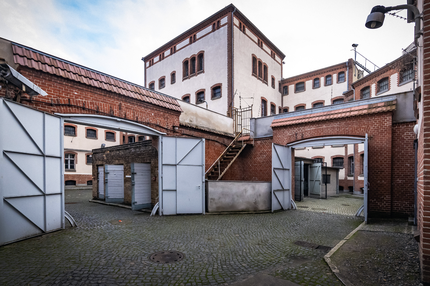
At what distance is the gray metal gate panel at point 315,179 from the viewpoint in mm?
17594

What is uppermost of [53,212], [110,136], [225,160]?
[110,136]

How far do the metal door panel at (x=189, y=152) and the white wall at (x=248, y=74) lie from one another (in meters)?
9.72

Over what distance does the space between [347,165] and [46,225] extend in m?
24.1

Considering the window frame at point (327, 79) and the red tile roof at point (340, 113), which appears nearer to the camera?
the red tile roof at point (340, 113)

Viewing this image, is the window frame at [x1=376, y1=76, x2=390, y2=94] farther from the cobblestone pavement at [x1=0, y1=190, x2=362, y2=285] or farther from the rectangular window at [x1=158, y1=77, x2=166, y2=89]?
the rectangular window at [x1=158, y1=77, x2=166, y2=89]

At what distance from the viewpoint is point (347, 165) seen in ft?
76.6

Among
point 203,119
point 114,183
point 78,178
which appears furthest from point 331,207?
point 78,178

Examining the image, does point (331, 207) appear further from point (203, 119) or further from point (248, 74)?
point (248, 74)

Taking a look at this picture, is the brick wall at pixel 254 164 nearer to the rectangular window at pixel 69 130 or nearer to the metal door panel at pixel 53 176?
the metal door panel at pixel 53 176

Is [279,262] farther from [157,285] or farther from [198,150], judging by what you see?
[198,150]

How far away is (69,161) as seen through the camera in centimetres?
2561

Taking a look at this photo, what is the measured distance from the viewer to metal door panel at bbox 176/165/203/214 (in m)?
9.84

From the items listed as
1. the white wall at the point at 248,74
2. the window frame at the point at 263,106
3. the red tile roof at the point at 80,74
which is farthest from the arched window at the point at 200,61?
the red tile roof at the point at 80,74

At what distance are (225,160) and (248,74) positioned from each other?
10.4m
